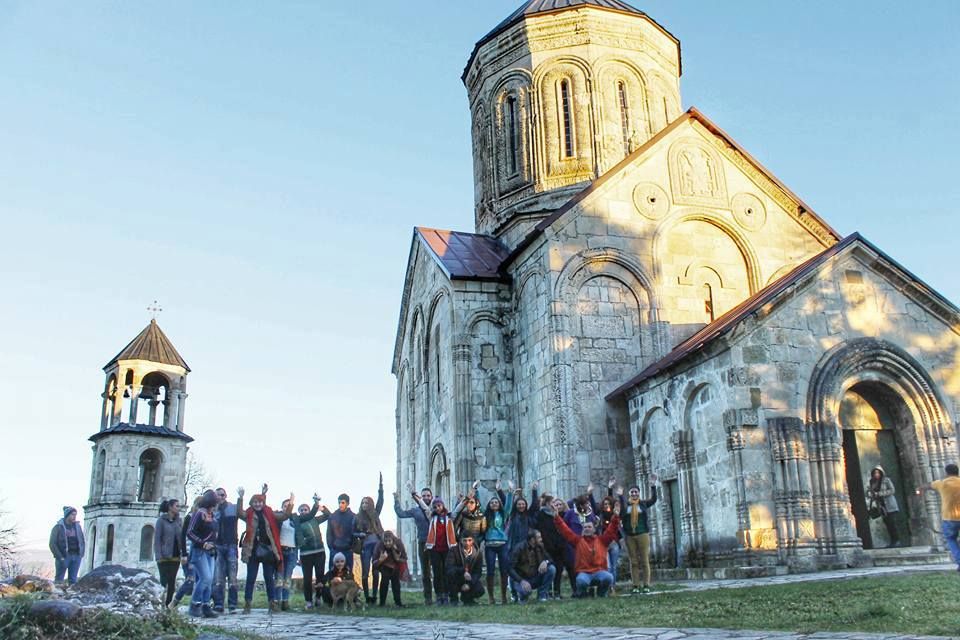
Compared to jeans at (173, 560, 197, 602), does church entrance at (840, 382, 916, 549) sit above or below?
above

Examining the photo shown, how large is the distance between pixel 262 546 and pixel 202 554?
0.94 metres

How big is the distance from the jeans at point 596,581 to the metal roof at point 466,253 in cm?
910

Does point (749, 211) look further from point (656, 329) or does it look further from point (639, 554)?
point (639, 554)

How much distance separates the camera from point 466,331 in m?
18.5

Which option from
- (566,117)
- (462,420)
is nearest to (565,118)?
(566,117)

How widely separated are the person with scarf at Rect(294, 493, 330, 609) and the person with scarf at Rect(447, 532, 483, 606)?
177cm

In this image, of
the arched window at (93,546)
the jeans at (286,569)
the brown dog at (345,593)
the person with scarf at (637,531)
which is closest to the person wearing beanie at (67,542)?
the jeans at (286,569)

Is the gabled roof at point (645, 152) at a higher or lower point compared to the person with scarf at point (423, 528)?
higher

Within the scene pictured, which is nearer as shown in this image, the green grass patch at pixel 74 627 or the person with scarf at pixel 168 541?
the green grass patch at pixel 74 627

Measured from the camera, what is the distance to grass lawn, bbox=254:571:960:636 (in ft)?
20.7

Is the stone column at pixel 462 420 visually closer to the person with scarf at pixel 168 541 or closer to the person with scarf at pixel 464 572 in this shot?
the person with scarf at pixel 464 572

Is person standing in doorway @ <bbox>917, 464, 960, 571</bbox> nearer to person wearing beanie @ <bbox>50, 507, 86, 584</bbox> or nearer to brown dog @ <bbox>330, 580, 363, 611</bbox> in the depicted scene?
brown dog @ <bbox>330, 580, 363, 611</bbox>

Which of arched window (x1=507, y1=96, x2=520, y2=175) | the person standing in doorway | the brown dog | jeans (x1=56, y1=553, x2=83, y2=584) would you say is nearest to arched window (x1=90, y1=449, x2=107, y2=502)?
jeans (x1=56, y1=553, x2=83, y2=584)

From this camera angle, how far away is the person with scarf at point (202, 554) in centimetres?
1010
